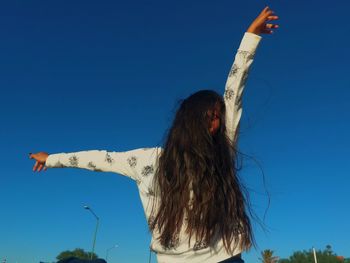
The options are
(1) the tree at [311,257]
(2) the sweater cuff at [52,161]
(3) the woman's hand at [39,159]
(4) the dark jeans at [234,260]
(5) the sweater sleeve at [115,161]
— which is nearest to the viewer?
(4) the dark jeans at [234,260]

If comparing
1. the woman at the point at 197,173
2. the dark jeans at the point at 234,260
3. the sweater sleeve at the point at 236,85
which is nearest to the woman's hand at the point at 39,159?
the woman at the point at 197,173

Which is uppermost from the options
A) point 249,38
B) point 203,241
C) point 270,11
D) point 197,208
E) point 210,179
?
point 270,11

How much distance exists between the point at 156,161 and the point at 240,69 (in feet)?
2.81

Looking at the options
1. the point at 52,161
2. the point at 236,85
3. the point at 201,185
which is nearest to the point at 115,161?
the point at 52,161

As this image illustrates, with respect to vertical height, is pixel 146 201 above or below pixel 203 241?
above

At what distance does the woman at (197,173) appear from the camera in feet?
7.81

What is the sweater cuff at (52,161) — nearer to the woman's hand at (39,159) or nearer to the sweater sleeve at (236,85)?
the woman's hand at (39,159)

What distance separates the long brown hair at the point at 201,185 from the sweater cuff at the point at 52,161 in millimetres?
881

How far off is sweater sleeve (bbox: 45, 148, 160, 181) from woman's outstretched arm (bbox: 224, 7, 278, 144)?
57cm

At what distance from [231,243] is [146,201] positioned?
2.11 feet

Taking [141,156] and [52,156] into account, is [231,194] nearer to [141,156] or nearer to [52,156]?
[141,156]

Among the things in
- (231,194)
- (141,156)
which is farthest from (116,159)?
(231,194)

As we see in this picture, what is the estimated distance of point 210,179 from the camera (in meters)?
2.53

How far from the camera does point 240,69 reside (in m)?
2.75
